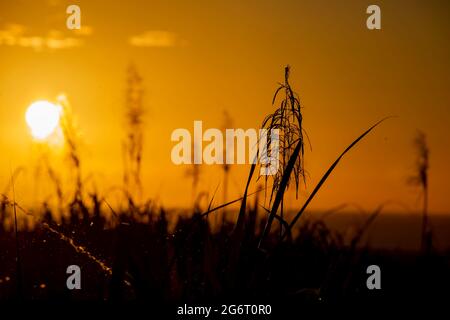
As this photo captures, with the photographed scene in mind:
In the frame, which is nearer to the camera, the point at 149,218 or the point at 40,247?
the point at 40,247

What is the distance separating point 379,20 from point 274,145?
1580mm

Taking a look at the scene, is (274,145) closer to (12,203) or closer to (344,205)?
(344,205)

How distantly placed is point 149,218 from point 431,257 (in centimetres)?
152

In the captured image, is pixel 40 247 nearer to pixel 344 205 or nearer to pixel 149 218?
pixel 149 218

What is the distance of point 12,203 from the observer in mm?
2496

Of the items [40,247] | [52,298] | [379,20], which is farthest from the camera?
[379,20]

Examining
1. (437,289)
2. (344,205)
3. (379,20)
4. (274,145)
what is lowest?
(437,289)

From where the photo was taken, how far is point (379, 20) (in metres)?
3.67

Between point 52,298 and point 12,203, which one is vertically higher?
point 12,203
